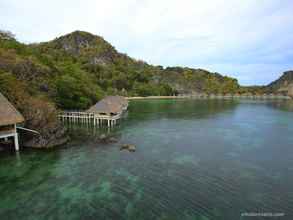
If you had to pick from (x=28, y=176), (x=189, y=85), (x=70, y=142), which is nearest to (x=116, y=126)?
(x=70, y=142)

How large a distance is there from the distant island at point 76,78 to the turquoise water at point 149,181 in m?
4.49

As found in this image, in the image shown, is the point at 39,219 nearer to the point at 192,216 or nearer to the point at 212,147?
the point at 192,216

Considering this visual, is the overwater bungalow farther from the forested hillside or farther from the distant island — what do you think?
the forested hillside

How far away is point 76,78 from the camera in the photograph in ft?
104

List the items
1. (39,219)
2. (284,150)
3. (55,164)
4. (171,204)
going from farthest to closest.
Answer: (284,150)
(55,164)
(171,204)
(39,219)

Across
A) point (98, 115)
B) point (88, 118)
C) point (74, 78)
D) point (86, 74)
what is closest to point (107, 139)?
point (98, 115)

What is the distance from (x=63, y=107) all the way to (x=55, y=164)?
17282 mm

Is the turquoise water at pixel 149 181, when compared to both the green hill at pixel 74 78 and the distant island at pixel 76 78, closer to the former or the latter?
the distant island at pixel 76 78

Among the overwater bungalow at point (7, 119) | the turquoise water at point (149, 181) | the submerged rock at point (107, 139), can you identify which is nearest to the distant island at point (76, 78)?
the overwater bungalow at point (7, 119)

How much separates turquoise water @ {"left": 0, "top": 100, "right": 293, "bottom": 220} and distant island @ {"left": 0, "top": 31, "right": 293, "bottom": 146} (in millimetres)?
4490

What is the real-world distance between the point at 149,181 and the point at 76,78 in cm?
2646

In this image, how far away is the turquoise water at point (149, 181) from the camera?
7.46 metres

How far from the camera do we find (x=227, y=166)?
470 inches

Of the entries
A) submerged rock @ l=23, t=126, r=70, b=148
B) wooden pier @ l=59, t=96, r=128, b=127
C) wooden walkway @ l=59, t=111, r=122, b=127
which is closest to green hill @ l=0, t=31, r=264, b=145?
submerged rock @ l=23, t=126, r=70, b=148
